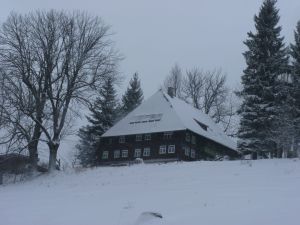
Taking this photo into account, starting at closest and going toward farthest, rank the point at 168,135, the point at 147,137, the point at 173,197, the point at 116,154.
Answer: the point at 173,197
the point at 168,135
the point at 147,137
the point at 116,154

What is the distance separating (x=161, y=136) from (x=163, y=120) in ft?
5.56

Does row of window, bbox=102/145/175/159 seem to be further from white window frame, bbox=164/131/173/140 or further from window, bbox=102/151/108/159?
white window frame, bbox=164/131/173/140

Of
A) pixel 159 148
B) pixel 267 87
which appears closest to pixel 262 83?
pixel 267 87

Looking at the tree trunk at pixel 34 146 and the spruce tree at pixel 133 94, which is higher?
the spruce tree at pixel 133 94

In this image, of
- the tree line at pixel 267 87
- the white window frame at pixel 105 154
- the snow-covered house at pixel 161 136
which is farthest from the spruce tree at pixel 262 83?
the white window frame at pixel 105 154

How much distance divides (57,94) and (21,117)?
12.6 ft

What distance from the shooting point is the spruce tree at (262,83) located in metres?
39.4

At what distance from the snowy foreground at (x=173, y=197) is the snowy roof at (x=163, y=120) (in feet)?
80.9

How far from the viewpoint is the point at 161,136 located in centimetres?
5622

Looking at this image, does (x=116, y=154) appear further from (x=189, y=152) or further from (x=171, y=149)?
(x=189, y=152)

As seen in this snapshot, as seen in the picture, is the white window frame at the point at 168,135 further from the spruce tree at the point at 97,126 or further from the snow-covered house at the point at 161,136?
the spruce tree at the point at 97,126

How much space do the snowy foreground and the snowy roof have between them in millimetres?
24670

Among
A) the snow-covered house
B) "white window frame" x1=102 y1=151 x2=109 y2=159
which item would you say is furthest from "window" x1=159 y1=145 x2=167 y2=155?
"white window frame" x1=102 y1=151 x2=109 y2=159

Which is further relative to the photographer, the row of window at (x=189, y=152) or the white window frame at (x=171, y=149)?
the row of window at (x=189, y=152)
